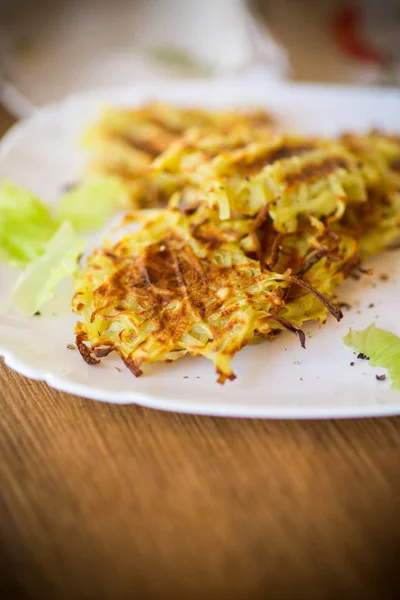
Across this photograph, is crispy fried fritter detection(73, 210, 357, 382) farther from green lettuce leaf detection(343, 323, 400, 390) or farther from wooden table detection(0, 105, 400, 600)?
wooden table detection(0, 105, 400, 600)

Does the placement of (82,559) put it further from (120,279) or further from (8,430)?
(120,279)

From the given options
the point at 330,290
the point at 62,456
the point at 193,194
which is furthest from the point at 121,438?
the point at 193,194

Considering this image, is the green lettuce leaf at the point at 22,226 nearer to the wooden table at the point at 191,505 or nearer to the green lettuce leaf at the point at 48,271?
the green lettuce leaf at the point at 48,271

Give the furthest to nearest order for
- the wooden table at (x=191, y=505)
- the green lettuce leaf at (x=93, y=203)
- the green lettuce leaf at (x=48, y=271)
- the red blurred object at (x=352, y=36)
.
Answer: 1. the red blurred object at (x=352, y=36)
2. the green lettuce leaf at (x=93, y=203)
3. the green lettuce leaf at (x=48, y=271)
4. the wooden table at (x=191, y=505)

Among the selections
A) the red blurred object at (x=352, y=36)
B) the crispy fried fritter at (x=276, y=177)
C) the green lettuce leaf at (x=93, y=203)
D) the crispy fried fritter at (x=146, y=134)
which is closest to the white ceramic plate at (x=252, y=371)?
the crispy fried fritter at (x=276, y=177)

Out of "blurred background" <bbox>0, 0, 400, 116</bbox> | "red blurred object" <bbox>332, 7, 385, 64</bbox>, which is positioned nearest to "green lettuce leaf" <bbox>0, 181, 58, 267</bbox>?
"blurred background" <bbox>0, 0, 400, 116</bbox>
